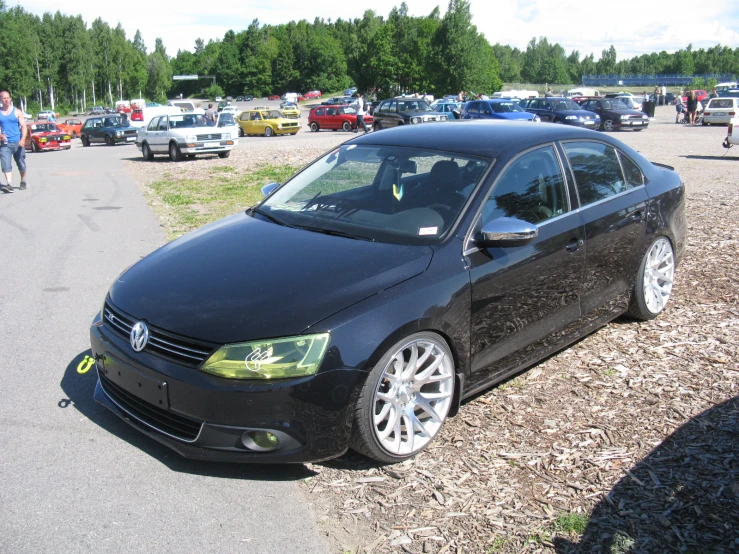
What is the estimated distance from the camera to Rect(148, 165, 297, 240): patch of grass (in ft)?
36.0

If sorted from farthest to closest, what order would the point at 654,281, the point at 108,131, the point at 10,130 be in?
the point at 108,131 → the point at 10,130 → the point at 654,281

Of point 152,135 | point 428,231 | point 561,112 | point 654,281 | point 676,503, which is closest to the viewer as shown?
point 676,503

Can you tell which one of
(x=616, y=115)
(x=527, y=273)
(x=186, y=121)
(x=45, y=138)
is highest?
(x=616, y=115)

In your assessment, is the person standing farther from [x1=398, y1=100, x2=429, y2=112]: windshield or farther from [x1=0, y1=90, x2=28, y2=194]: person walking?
[x1=0, y1=90, x2=28, y2=194]: person walking

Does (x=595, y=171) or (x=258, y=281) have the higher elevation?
(x=595, y=171)

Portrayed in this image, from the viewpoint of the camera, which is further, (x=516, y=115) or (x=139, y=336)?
(x=516, y=115)

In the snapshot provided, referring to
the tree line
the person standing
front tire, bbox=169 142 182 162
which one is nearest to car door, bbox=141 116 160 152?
front tire, bbox=169 142 182 162

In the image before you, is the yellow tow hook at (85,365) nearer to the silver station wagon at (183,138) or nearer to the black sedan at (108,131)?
the silver station wagon at (183,138)

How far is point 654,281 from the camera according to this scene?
5691 millimetres

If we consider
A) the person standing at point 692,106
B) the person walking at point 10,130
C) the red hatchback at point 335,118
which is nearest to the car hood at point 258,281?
the person walking at point 10,130

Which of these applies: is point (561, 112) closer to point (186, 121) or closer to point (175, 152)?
point (186, 121)

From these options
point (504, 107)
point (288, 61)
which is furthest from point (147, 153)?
point (288, 61)

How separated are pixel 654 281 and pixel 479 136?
2.03 metres

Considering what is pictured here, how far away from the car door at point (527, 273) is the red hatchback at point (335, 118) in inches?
1509
